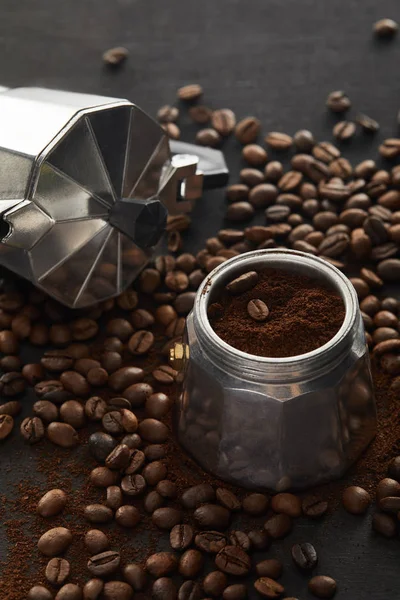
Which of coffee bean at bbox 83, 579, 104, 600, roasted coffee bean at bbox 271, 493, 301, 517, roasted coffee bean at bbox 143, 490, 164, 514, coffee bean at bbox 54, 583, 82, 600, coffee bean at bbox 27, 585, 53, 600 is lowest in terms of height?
coffee bean at bbox 27, 585, 53, 600

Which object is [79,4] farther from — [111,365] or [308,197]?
[111,365]

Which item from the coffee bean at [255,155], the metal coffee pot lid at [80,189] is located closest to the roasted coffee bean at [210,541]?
the metal coffee pot lid at [80,189]

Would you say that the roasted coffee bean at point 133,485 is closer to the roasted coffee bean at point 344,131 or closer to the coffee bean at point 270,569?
the coffee bean at point 270,569

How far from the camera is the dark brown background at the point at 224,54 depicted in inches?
88.0

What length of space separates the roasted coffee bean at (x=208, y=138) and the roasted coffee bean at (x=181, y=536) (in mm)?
943

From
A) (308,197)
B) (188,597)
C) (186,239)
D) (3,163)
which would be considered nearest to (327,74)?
(308,197)

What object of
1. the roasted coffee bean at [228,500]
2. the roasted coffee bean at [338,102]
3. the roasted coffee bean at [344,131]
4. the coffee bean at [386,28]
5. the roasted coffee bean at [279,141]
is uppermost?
the coffee bean at [386,28]

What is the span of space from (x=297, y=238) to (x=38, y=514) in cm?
75

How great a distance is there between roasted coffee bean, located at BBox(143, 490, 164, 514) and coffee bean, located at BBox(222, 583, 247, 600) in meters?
0.18

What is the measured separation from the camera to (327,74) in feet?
7.54

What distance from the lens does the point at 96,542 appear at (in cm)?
148

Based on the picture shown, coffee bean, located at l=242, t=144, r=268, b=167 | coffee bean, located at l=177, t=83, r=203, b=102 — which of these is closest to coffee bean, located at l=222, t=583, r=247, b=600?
coffee bean, located at l=242, t=144, r=268, b=167

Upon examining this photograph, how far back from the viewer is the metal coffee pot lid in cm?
159

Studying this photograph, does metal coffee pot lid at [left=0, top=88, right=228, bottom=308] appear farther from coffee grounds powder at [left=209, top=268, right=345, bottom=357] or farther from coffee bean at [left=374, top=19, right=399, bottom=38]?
coffee bean at [left=374, top=19, right=399, bottom=38]
